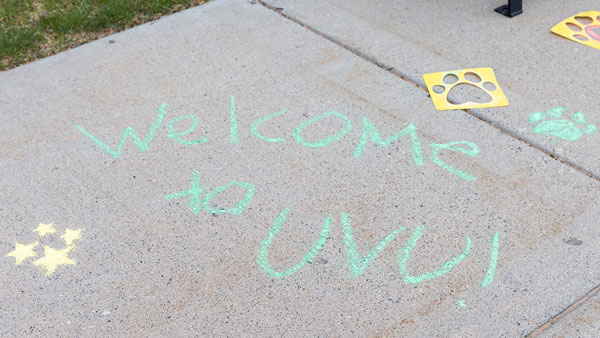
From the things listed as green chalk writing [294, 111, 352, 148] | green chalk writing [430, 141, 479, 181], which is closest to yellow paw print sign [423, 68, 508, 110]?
green chalk writing [430, 141, 479, 181]

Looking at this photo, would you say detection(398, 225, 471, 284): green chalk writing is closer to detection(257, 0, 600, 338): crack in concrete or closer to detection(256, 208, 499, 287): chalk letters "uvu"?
detection(256, 208, 499, 287): chalk letters "uvu"

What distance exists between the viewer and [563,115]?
11.0ft

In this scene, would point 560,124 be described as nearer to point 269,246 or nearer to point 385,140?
point 385,140

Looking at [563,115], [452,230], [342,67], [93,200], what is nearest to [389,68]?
[342,67]

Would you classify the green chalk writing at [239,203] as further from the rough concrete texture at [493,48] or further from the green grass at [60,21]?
the green grass at [60,21]

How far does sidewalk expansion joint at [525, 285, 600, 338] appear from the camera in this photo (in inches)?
90.7

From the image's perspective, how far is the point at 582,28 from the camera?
414cm

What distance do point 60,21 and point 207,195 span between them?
2119mm

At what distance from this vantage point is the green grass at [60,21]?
13.5ft

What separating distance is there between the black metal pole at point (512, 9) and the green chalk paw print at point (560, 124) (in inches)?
45.8

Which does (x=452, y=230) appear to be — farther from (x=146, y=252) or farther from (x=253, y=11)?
(x=253, y=11)

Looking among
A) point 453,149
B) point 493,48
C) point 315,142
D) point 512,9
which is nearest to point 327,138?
point 315,142

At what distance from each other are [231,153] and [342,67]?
1015 mm

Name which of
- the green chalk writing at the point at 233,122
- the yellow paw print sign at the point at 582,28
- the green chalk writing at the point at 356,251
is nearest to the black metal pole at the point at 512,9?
the yellow paw print sign at the point at 582,28
